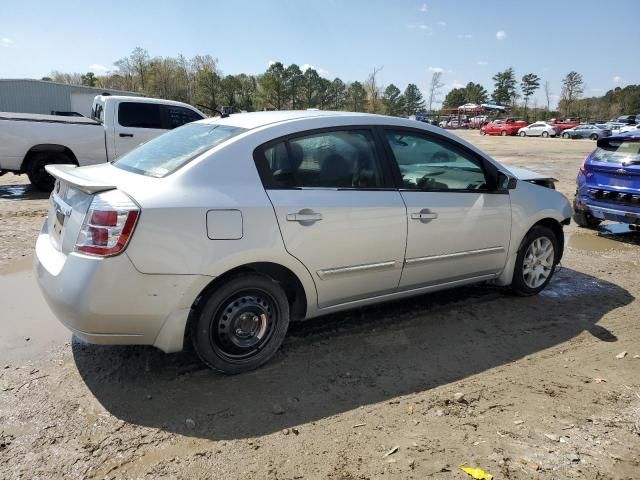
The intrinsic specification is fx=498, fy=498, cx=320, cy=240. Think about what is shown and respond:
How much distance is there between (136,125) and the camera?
35.0 feet

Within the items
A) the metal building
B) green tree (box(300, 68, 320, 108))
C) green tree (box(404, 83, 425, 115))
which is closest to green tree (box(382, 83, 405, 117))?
green tree (box(404, 83, 425, 115))

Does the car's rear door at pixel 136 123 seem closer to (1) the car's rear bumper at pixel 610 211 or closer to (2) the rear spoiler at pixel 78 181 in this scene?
(2) the rear spoiler at pixel 78 181

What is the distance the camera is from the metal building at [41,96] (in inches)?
1642

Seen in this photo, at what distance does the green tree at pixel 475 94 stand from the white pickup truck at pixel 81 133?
9186 cm

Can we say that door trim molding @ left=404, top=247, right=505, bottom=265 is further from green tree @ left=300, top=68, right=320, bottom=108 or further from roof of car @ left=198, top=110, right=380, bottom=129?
green tree @ left=300, top=68, right=320, bottom=108

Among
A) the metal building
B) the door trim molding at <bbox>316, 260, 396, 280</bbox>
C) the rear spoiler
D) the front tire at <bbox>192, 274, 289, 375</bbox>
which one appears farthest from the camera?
the metal building

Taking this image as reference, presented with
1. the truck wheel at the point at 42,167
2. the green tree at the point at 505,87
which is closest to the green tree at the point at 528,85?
the green tree at the point at 505,87

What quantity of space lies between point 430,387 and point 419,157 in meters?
1.85

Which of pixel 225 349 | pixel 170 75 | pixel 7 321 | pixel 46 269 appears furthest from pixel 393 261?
pixel 170 75

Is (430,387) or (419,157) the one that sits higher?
(419,157)

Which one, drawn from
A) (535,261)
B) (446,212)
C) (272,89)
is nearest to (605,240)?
(535,261)

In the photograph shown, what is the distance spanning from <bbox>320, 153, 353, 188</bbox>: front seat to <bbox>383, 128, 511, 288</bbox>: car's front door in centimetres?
45

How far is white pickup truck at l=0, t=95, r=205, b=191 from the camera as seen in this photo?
31.4 feet

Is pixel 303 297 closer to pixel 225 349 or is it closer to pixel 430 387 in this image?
pixel 225 349
